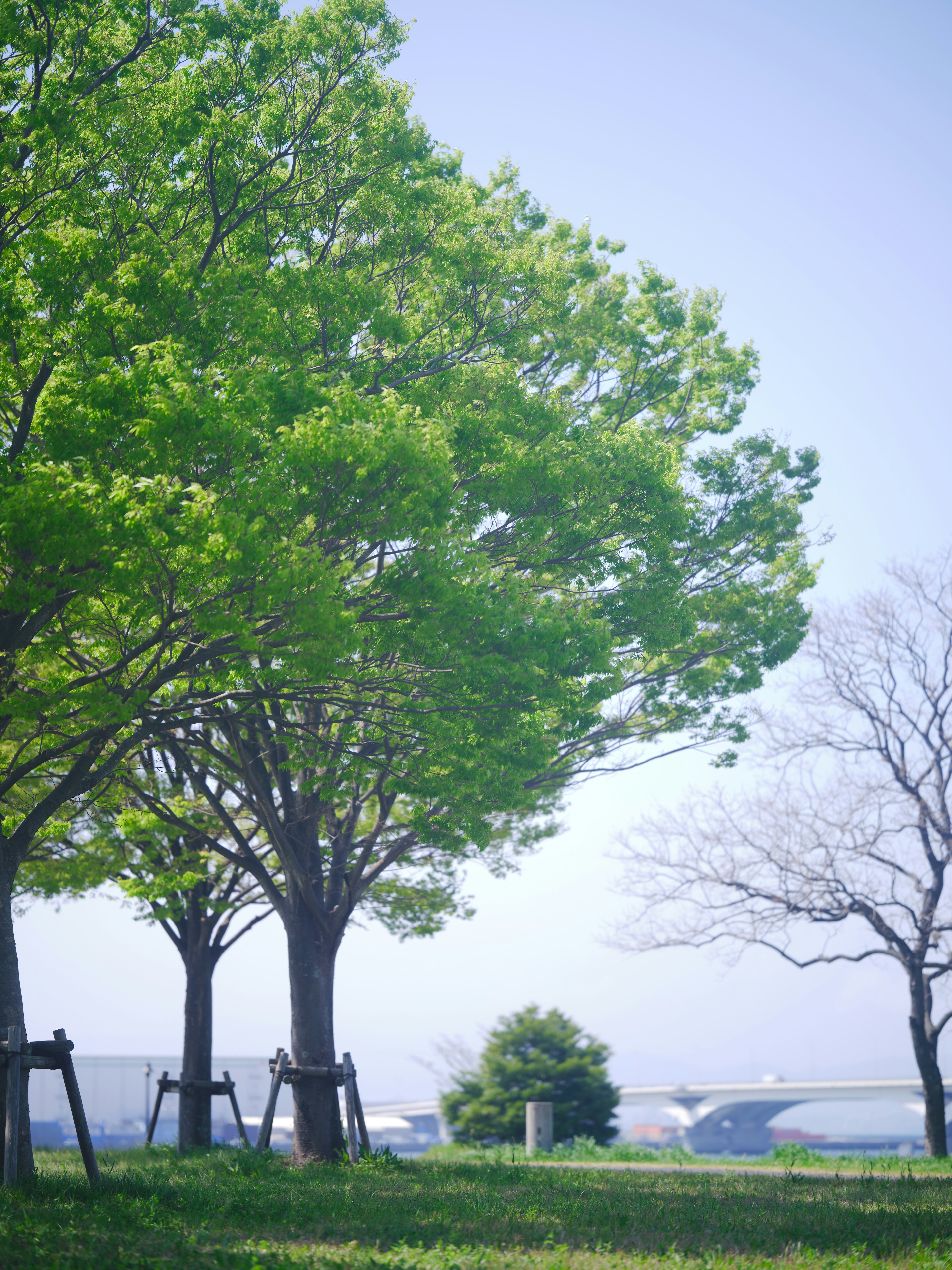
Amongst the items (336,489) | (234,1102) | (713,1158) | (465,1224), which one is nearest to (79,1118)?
(465,1224)

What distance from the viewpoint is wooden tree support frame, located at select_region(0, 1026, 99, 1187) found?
9516mm

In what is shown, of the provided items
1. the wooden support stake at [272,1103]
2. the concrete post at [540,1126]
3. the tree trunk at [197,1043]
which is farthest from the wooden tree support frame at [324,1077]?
the concrete post at [540,1126]

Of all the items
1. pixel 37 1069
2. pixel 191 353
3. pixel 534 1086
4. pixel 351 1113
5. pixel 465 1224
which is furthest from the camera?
pixel 534 1086

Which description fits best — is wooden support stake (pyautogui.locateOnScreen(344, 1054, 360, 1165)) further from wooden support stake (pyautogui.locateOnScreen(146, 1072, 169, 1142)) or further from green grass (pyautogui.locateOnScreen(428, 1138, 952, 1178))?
wooden support stake (pyautogui.locateOnScreen(146, 1072, 169, 1142))

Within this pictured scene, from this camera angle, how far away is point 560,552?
44.4 ft

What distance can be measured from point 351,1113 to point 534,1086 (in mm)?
13792

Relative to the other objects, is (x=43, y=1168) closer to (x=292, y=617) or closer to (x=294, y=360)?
(x=292, y=617)

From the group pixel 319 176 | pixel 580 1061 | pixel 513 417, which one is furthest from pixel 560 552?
pixel 580 1061

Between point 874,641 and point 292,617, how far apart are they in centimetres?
1702

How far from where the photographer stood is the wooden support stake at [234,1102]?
1806 cm

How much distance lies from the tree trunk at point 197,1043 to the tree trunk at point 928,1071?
1375 cm

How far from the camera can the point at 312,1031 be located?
1530 cm

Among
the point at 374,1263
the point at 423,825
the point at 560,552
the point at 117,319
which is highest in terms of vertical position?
the point at 117,319

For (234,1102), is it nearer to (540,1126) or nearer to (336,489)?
(540,1126)
